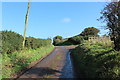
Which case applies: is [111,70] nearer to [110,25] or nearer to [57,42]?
[110,25]

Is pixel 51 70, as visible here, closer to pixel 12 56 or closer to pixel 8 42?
pixel 12 56

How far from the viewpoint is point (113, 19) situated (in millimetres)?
10172

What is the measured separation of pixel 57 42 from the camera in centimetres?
6544

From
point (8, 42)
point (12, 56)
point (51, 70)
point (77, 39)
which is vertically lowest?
point (51, 70)

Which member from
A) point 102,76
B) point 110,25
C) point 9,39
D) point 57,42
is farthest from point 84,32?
point 102,76

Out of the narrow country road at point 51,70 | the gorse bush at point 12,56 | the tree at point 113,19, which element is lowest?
the narrow country road at point 51,70

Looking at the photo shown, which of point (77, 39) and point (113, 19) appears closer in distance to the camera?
point (113, 19)

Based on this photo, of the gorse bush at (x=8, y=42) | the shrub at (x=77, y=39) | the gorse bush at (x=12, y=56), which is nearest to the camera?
the gorse bush at (x=12, y=56)

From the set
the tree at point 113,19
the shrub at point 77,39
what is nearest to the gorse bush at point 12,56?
the tree at point 113,19

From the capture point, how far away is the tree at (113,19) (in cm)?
985

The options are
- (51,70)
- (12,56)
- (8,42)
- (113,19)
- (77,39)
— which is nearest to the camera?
(113,19)

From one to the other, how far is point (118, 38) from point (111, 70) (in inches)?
139

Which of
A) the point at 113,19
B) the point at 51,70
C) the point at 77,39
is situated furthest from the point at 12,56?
the point at 77,39

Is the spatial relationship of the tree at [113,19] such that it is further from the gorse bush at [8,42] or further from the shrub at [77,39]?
the shrub at [77,39]
